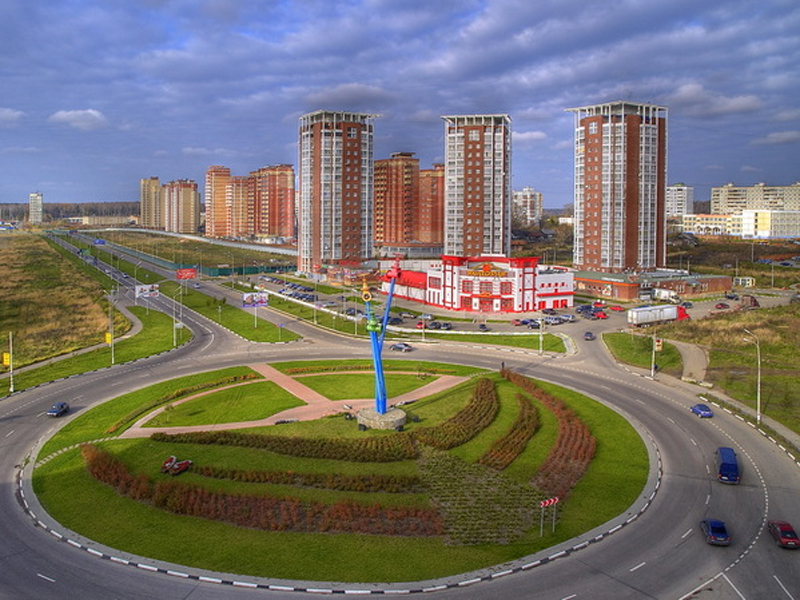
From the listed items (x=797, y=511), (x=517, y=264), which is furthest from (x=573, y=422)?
(x=517, y=264)

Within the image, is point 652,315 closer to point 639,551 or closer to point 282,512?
point 639,551

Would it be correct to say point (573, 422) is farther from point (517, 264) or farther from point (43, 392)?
point (517, 264)

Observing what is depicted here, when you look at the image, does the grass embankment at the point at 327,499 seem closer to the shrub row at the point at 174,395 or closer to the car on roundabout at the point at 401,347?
the shrub row at the point at 174,395

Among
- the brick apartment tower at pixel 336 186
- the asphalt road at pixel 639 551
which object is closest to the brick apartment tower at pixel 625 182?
the brick apartment tower at pixel 336 186

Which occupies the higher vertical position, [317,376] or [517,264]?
[517,264]

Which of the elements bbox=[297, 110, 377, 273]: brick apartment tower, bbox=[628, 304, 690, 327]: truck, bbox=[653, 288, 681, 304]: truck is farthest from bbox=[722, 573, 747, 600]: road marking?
bbox=[297, 110, 377, 273]: brick apartment tower

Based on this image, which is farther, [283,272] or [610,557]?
[283,272]

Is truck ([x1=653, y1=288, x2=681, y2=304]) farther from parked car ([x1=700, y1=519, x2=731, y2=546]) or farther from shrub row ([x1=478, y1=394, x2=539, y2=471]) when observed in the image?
parked car ([x1=700, y1=519, x2=731, y2=546])
